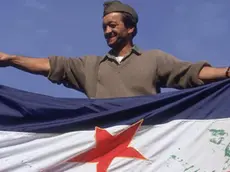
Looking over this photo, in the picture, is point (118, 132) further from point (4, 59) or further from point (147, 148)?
point (4, 59)

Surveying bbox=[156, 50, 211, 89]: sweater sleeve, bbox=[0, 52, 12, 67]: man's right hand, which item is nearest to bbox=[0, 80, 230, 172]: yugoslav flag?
bbox=[156, 50, 211, 89]: sweater sleeve

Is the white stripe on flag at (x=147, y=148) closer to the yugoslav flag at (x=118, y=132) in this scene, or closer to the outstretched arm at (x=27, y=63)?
the yugoslav flag at (x=118, y=132)

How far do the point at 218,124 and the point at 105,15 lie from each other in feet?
4.33

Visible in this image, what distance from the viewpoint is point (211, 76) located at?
15.5ft

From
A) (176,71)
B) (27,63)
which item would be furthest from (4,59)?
(176,71)

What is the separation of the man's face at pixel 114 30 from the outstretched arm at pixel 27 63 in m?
0.50

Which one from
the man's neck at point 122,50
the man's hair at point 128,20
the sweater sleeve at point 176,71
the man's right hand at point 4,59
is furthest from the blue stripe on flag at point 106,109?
the man's hair at point 128,20

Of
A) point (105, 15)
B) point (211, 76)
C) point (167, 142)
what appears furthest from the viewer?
point (105, 15)

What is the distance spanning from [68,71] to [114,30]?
466 mm

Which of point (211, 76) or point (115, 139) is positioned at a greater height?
point (211, 76)

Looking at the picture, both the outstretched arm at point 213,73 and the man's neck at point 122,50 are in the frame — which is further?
the man's neck at point 122,50

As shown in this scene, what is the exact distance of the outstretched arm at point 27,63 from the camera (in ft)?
16.1

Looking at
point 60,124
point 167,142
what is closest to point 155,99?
point 167,142

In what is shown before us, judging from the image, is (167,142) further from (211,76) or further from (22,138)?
Answer: (22,138)
